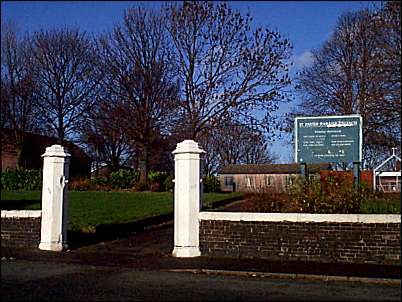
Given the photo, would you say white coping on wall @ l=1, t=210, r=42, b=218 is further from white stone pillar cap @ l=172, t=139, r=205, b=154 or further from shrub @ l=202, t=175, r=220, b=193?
shrub @ l=202, t=175, r=220, b=193

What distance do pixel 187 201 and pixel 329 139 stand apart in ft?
19.2

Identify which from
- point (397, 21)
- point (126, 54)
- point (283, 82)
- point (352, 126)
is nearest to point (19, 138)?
point (126, 54)

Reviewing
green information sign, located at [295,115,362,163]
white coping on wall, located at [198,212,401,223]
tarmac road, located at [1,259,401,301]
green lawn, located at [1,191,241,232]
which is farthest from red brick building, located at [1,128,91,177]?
tarmac road, located at [1,259,401,301]

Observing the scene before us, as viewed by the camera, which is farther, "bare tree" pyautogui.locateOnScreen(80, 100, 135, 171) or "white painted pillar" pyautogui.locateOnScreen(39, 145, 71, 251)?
"bare tree" pyautogui.locateOnScreen(80, 100, 135, 171)

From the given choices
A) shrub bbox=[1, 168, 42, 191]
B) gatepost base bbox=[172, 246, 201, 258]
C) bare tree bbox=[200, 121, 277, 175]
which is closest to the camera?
gatepost base bbox=[172, 246, 201, 258]

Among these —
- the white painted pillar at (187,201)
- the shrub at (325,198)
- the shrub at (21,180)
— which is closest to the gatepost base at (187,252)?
the white painted pillar at (187,201)

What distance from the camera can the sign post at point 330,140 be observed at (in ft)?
54.0

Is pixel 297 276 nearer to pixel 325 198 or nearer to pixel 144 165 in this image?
pixel 325 198

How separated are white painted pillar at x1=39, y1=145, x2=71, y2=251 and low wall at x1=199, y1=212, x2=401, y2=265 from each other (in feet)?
11.1

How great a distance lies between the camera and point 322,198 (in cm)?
1313

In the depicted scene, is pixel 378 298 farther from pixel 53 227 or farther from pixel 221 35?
pixel 221 35

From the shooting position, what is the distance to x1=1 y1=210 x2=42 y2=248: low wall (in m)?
13.7

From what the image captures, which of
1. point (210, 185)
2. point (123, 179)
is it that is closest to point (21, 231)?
point (210, 185)

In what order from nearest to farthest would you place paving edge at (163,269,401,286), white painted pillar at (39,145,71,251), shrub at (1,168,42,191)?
paving edge at (163,269,401,286) < white painted pillar at (39,145,71,251) < shrub at (1,168,42,191)
